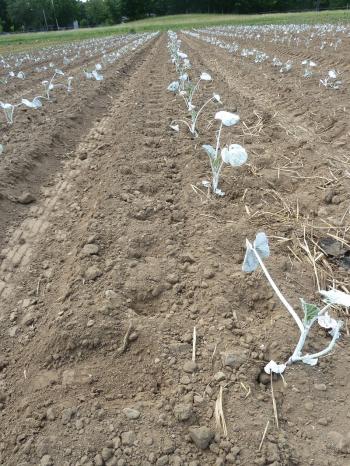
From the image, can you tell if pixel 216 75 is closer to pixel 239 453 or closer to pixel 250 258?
pixel 250 258

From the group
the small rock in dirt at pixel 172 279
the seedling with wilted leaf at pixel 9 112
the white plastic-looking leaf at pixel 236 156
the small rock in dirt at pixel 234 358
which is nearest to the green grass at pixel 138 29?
the seedling with wilted leaf at pixel 9 112

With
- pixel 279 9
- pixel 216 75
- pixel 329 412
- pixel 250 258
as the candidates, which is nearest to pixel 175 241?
pixel 250 258

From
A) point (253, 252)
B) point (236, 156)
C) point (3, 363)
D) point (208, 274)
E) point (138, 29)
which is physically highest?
point (138, 29)

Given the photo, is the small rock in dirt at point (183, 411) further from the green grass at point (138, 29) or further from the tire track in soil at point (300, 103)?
the green grass at point (138, 29)

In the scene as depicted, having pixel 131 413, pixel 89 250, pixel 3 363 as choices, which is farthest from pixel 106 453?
pixel 89 250

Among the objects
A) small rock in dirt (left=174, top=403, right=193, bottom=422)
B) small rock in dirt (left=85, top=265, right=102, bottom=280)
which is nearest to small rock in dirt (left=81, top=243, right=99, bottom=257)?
small rock in dirt (left=85, top=265, right=102, bottom=280)

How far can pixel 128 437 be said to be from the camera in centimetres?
133

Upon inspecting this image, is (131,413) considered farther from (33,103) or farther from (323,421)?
(33,103)

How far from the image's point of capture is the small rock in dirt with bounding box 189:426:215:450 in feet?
4.25

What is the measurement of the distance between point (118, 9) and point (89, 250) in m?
71.4

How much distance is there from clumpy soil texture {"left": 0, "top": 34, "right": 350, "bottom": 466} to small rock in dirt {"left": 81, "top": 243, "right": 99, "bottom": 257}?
20mm

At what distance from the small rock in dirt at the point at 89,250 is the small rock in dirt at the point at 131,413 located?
3.62 feet

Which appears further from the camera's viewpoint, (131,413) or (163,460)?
(131,413)

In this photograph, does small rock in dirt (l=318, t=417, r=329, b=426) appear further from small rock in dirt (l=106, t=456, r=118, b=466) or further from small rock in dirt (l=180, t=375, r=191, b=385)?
small rock in dirt (l=106, t=456, r=118, b=466)
